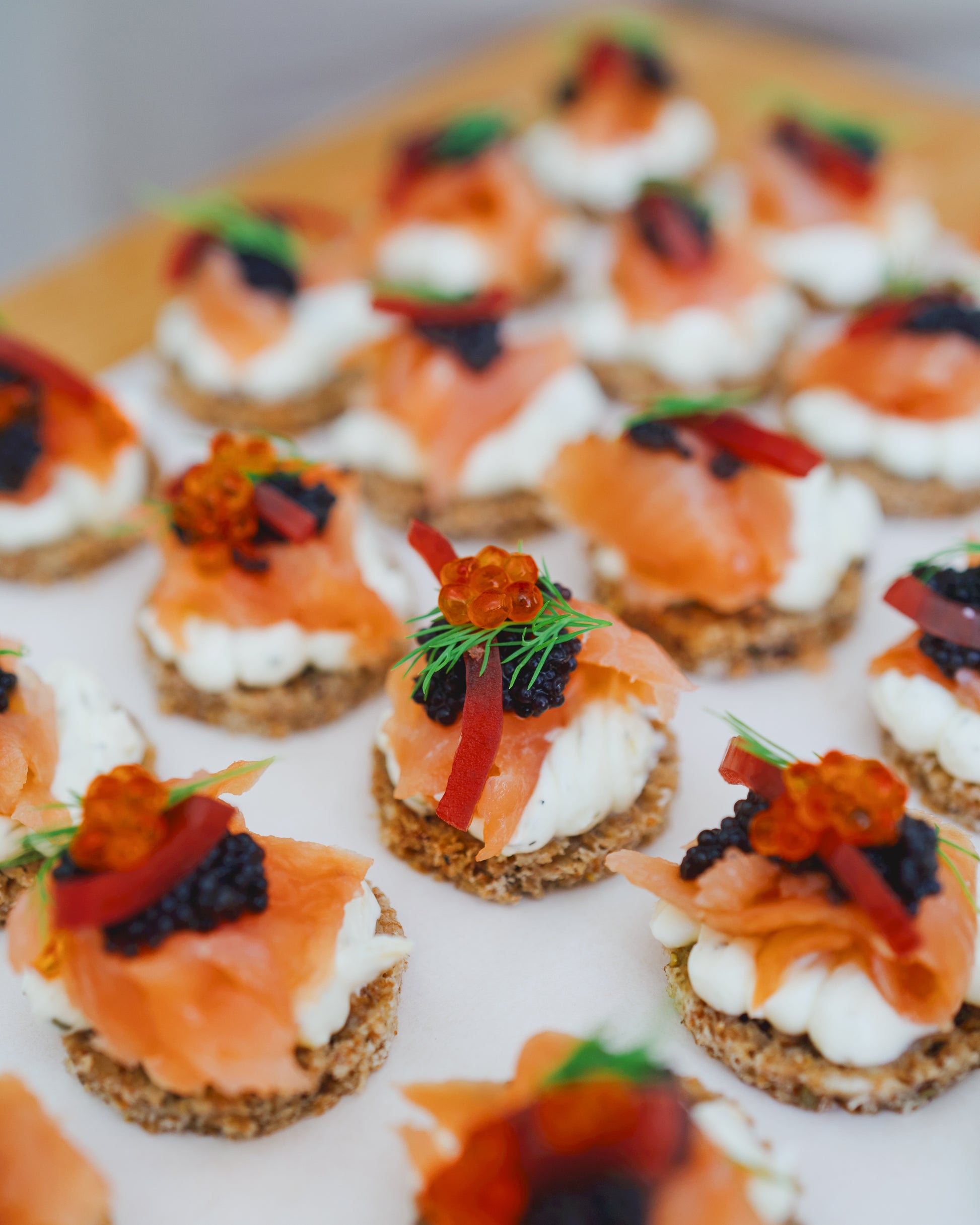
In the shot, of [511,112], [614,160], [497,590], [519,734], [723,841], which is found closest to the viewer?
[723,841]

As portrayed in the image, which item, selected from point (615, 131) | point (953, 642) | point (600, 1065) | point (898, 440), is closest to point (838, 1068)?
point (600, 1065)

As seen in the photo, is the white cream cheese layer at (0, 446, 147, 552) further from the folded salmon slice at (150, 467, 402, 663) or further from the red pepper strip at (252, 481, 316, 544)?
the red pepper strip at (252, 481, 316, 544)

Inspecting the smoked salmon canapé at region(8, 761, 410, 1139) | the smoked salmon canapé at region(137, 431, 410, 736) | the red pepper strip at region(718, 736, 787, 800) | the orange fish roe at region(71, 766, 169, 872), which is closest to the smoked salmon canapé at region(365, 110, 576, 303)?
the smoked salmon canapé at region(137, 431, 410, 736)

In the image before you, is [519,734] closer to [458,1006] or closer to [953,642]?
[458,1006]

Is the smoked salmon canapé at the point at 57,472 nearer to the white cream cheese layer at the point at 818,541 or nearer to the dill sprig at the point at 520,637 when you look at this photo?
the dill sprig at the point at 520,637

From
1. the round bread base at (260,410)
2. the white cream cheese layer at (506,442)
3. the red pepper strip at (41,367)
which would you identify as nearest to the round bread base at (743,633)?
the white cream cheese layer at (506,442)

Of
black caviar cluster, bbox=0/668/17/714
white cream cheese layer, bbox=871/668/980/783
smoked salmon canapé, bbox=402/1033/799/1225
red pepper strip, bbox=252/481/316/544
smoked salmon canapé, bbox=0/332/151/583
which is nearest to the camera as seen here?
smoked salmon canapé, bbox=402/1033/799/1225

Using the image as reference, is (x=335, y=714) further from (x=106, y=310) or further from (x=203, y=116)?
(x=203, y=116)

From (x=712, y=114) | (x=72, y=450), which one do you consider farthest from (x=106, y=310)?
(x=712, y=114)
